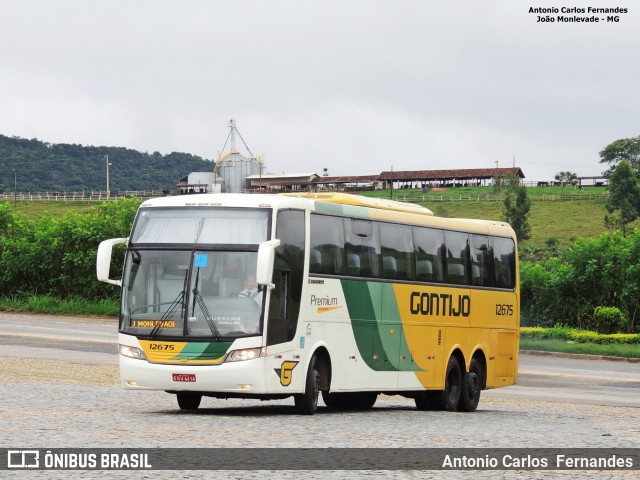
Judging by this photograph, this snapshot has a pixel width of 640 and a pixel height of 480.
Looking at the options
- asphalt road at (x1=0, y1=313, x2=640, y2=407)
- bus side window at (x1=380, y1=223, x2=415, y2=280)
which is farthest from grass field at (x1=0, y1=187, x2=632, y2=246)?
bus side window at (x1=380, y1=223, x2=415, y2=280)

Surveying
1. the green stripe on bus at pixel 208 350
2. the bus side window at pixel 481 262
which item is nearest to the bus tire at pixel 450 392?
the bus side window at pixel 481 262

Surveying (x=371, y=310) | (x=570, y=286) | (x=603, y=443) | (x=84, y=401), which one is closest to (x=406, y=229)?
(x=371, y=310)

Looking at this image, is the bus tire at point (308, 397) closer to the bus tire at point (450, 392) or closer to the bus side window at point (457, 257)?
the bus tire at point (450, 392)

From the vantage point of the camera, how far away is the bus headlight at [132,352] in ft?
59.3

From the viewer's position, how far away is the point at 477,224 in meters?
25.1

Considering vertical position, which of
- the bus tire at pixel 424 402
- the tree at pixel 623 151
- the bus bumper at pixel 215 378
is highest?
the tree at pixel 623 151

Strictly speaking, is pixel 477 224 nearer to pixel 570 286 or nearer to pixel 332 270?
pixel 332 270

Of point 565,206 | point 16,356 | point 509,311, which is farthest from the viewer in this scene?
point 565,206

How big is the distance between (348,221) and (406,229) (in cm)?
217

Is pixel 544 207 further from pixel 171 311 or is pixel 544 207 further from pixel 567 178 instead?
pixel 171 311

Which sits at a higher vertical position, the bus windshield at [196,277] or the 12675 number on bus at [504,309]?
the bus windshield at [196,277]

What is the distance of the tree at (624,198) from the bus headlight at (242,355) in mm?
98181

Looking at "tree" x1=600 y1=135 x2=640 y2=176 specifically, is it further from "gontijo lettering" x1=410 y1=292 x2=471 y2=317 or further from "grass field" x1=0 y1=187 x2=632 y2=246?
"gontijo lettering" x1=410 y1=292 x2=471 y2=317

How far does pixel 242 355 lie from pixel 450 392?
7.20m
